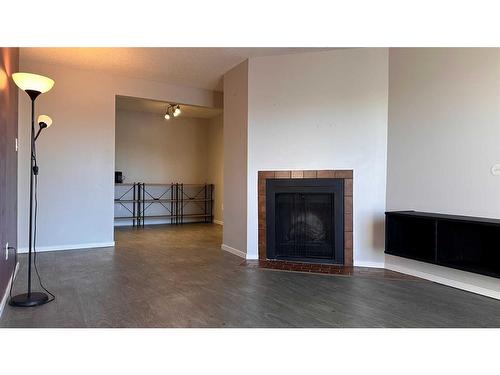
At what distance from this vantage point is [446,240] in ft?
11.6

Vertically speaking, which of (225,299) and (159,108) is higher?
(159,108)

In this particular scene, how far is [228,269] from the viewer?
4176 mm

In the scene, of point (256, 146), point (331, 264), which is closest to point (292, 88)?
point (256, 146)

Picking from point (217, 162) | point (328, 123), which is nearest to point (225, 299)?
point (328, 123)

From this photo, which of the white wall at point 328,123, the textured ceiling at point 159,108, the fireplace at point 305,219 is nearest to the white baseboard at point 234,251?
the white wall at point 328,123

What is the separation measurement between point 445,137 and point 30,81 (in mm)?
3894

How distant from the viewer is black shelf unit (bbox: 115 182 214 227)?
26.8ft

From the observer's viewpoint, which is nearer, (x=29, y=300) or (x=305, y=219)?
(x=29, y=300)

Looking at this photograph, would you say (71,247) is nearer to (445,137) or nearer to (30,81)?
(30,81)

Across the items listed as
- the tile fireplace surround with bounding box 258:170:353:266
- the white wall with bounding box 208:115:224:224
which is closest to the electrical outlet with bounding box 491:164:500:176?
the tile fireplace surround with bounding box 258:170:353:266

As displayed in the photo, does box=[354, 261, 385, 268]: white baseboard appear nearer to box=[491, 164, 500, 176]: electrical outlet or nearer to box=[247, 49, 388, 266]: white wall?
box=[247, 49, 388, 266]: white wall
